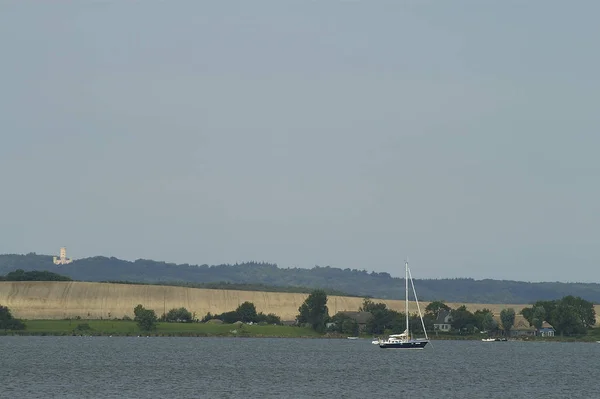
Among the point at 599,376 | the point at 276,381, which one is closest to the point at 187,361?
the point at 276,381

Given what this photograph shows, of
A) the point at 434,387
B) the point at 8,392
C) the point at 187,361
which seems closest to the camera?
the point at 8,392

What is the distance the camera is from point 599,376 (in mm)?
122125

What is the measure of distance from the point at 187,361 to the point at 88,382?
37426 mm

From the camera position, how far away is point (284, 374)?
114250mm

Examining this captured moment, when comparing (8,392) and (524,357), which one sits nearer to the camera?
(8,392)

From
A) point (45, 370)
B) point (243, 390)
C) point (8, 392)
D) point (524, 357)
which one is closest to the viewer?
point (8, 392)

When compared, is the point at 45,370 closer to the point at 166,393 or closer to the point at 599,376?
the point at 166,393

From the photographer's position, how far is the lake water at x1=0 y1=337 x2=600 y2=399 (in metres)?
93.0

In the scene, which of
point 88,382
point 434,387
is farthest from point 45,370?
point 434,387

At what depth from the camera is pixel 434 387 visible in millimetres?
101875

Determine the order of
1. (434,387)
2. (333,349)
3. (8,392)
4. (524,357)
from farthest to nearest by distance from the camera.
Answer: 1. (333,349)
2. (524,357)
3. (434,387)
4. (8,392)

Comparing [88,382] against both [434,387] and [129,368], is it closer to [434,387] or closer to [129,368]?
[129,368]

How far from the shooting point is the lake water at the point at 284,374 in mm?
93000

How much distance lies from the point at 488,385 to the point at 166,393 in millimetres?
34783
